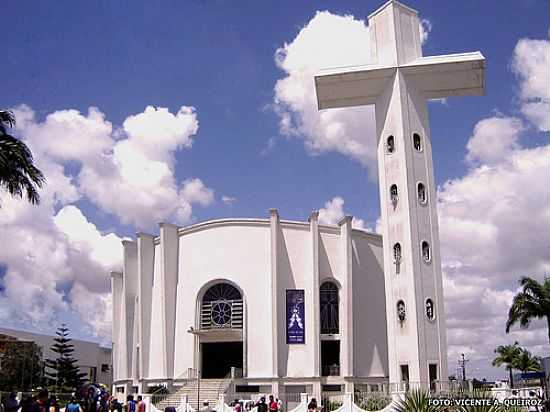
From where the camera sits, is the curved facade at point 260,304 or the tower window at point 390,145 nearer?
the tower window at point 390,145

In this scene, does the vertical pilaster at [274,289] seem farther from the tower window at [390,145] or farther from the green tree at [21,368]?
the green tree at [21,368]

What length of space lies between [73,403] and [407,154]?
2059 centimetres

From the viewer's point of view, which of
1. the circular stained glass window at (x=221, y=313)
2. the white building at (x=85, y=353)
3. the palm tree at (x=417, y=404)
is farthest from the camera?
the white building at (x=85, y=353)

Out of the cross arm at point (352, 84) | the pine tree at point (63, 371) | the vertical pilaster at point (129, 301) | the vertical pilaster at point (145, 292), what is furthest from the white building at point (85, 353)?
the cross arm at point (352, 84)

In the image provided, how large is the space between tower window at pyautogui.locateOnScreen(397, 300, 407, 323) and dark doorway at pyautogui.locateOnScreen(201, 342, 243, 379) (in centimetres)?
1323

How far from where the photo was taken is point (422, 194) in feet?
106

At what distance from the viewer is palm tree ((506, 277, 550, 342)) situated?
34.1m

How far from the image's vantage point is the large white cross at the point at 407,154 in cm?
3031

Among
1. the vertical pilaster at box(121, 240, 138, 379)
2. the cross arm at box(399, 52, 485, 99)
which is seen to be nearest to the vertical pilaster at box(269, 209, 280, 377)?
the vertical pilaster at box(121, 240, 138, 379)

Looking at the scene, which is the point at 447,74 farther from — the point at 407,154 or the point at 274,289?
the point at 274,289

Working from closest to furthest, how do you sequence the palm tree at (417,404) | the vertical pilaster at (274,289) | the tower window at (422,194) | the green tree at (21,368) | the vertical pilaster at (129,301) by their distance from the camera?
the palm tree at (417,404)
the tower window at (422,194)
the vertical pilaster at (274,289)
the vertical pilaster at (129,301)
the green tree at (21,368)

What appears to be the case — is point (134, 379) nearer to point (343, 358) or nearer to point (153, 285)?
point (153, 285)

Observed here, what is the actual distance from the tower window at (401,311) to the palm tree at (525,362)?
40602 mm

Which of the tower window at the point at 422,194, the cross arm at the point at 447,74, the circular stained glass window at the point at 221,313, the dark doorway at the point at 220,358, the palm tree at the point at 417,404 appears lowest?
the palm tree at the point at 417,404
